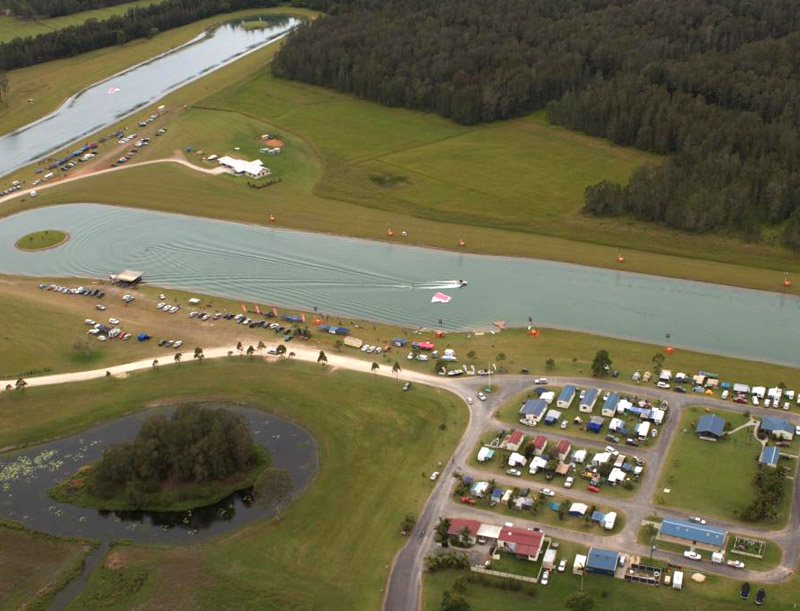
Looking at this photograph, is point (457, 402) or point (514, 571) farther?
point (457, 402)

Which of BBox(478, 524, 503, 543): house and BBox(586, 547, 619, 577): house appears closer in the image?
BBox(586, 547, 619, 577): house

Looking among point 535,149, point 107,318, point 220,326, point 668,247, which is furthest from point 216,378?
point 535,149

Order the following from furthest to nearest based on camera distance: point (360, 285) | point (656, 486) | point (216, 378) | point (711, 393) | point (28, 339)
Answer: point (360, 285) → point (28, 339) → point (216, 378) → point (711, 393) → point (656, 486)

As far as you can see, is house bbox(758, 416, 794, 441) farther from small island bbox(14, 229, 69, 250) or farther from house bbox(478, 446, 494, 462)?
small island bbox(14, 229, 69, 250)

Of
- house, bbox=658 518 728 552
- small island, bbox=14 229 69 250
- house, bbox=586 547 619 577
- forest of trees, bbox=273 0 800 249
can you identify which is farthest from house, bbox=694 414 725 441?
small island, bbox=14 229 69 250

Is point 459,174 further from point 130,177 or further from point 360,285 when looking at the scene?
point 130,177

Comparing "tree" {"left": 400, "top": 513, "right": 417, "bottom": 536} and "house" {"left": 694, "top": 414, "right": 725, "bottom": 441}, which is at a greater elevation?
"house" {"left": 694, "top": 414, "right": 725, "bottom": 441}

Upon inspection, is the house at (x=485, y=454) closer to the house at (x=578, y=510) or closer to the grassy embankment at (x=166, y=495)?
the house at (x=578, y=510)
